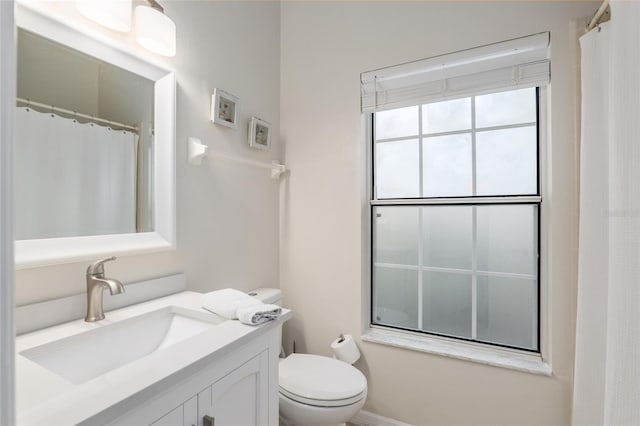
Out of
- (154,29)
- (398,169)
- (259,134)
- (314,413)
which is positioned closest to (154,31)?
(154,29)

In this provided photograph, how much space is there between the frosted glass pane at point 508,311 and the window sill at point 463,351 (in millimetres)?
60

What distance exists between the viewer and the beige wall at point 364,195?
4.46 feet

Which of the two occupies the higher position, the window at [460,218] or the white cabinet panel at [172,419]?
the window at [460,218]

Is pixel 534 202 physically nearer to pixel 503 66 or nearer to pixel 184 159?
pixel 503 66

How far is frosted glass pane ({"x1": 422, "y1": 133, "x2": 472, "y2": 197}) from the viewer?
167 centimetres

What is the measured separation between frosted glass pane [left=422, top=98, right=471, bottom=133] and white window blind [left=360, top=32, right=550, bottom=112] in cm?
12

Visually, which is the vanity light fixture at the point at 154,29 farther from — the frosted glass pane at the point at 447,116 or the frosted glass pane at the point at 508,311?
the frosted glass pane at the point at 508,311

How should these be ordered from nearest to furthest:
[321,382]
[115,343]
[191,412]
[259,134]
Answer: [191,412]
[115,343]
[321,382]
[259,134]

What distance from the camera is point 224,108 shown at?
59.8 inches

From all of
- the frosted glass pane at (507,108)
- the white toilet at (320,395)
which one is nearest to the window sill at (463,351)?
the white toilet at (320,395)

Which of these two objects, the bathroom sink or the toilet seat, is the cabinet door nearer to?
the bathroom sink

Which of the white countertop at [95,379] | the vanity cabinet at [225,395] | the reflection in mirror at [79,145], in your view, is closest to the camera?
the white countertop at [95,379]

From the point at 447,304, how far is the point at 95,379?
5.20ft

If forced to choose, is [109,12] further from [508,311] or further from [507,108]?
[508,311]
